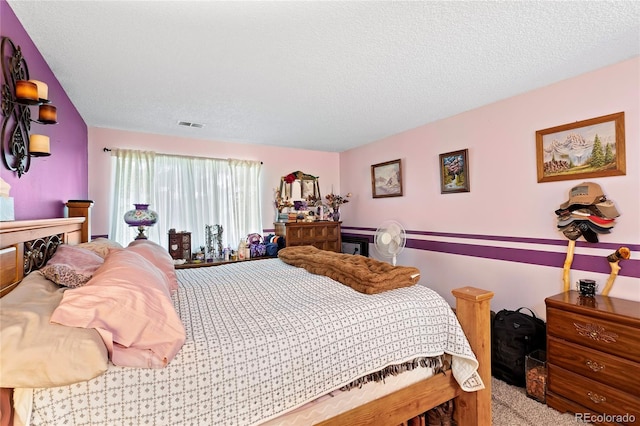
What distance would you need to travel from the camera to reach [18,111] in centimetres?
155

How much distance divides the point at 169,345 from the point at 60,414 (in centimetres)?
34

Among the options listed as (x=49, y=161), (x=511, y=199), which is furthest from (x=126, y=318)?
(x=511, y=199)

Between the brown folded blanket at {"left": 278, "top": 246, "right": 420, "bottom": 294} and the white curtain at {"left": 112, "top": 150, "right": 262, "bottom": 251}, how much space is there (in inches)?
79.0

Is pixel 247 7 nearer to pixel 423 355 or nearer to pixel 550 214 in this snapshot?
pixel 423 355

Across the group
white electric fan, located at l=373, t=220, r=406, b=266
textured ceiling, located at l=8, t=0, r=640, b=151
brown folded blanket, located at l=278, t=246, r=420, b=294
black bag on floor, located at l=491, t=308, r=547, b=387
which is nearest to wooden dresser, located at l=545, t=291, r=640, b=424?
black bag on floor, located at l=491, t=308, r=547, b=387

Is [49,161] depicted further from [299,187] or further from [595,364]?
[595,364]

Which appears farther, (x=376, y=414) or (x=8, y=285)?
(x=376, y=414)

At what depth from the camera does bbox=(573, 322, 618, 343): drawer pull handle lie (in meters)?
1.83

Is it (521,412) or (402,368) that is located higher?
(402,368)

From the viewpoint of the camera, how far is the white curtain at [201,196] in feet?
12.4

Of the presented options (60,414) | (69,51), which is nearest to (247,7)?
(69,51)

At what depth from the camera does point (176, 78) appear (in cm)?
225

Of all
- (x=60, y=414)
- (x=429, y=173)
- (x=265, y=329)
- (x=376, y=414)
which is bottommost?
(x=376, y=414)

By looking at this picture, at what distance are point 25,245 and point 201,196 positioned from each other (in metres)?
2.74
